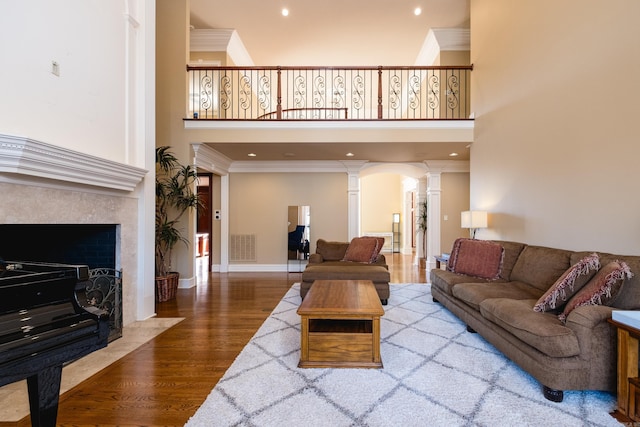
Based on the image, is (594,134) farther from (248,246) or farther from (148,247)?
(248,246)

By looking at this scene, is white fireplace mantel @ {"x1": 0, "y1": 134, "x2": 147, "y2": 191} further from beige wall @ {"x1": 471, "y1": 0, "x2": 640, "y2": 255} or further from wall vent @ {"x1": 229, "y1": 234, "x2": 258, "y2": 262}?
beige wall @ {"x1": 471, "y1": 0, "x2": 640, "y2": 255}

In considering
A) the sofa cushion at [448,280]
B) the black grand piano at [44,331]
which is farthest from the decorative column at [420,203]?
the black grand piano at [44,331]

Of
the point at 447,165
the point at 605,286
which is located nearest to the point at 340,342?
the point at 605,286

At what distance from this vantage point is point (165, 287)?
426 cm

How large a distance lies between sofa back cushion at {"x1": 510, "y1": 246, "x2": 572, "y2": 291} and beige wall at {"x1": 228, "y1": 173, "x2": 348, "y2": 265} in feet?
12.7

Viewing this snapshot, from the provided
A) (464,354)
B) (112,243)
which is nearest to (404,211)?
Result: (464,354)

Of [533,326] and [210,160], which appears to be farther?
[210,160]

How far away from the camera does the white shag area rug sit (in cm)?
168

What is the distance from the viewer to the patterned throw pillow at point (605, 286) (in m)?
1.91

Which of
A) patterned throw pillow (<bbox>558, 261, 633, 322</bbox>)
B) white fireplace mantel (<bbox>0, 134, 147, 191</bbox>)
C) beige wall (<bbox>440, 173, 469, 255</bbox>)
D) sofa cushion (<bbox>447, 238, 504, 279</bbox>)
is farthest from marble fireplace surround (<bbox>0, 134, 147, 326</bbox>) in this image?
beige wall (<bbox>440, 173, 469, 255</bbox>)

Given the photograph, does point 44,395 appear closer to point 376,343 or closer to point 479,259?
point 376,343

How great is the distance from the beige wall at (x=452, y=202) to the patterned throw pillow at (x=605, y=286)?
190 inches

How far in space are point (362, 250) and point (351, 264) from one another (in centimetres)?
40

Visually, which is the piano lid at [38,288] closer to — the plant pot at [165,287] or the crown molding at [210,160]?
the plant pot at [165,287]
